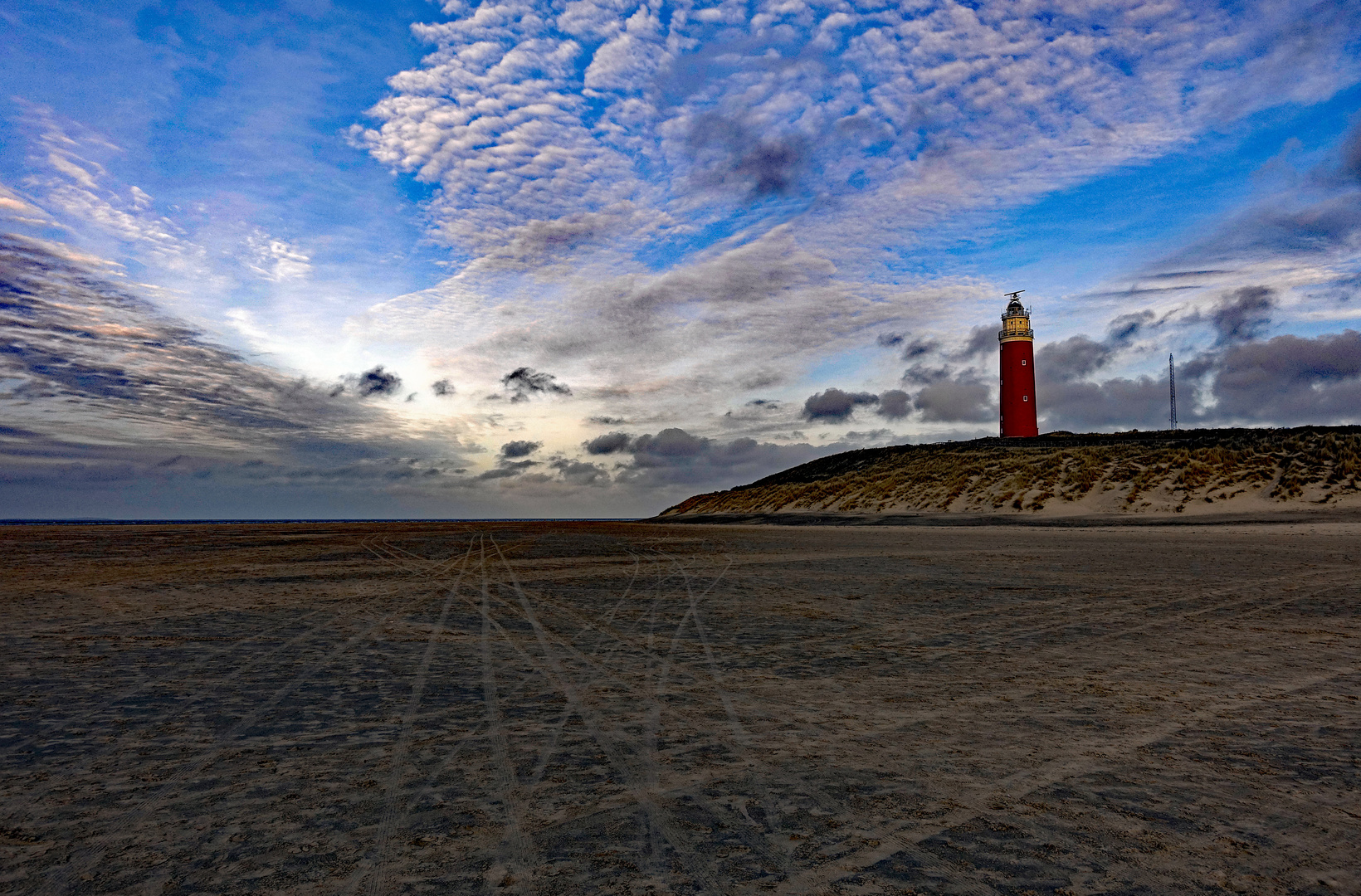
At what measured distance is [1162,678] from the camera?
6348 millimetres

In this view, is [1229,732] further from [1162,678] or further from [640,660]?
[640,660]

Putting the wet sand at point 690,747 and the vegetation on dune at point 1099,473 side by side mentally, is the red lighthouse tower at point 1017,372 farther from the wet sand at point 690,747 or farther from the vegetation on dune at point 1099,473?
the wet sand at point 690,747

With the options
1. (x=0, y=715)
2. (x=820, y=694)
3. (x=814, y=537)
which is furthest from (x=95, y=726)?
(x=814, y=537)

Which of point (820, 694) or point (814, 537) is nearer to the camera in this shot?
point (820, 694)

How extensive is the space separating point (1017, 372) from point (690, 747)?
2500 inches

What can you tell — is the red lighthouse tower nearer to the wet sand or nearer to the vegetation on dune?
the vegetation on dune

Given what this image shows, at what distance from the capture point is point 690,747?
15.4 ft

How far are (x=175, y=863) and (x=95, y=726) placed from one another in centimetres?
278

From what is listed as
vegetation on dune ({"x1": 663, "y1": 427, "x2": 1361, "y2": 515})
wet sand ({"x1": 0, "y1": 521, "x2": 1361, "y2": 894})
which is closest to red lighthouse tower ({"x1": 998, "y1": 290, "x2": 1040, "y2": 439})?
vegetation on dune ({"x1": 663, "y1": 427, "x2": 1361, "y2": 515})

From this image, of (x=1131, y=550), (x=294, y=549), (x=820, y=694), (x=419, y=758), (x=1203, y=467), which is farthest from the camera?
(x=1203, y=467)

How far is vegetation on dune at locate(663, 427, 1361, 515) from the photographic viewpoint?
33844 millimetres

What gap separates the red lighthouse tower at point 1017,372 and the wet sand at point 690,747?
176ft

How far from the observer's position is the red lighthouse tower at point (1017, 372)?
200 feet

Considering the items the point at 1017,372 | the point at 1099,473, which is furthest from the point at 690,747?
the point at 1017,372
